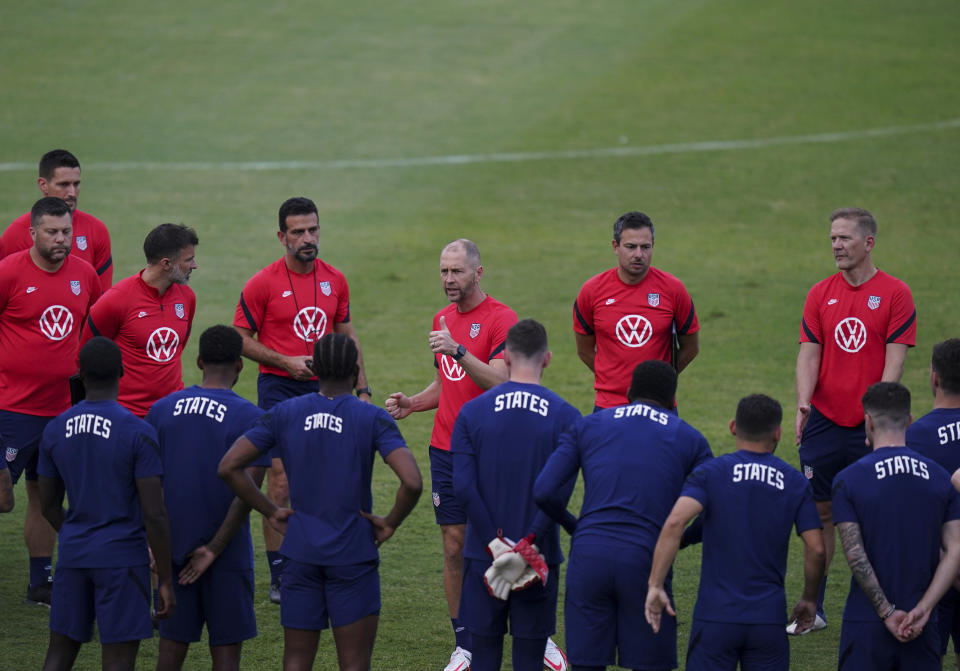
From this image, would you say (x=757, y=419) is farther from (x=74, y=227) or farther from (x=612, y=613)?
(x=74, y=227)

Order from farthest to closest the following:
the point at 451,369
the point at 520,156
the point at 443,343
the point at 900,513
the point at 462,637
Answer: the point at 520,156
the point at 451,369
the point at 462,637
the point at 443,343
the point at 900,513

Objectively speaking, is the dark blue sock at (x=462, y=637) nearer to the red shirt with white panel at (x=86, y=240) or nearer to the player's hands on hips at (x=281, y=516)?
the player's hands on hips at (x=281, y=516)

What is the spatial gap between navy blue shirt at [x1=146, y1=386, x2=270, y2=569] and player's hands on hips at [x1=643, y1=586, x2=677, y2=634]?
2.20 meters

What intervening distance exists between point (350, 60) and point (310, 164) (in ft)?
20.0

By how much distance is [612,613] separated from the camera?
6156mm

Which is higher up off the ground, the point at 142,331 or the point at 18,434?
the point at 142,331

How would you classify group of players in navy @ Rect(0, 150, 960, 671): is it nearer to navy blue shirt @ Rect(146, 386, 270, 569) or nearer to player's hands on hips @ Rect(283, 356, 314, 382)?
navy blue shirt @ Rect(146, 386, 270, 569)

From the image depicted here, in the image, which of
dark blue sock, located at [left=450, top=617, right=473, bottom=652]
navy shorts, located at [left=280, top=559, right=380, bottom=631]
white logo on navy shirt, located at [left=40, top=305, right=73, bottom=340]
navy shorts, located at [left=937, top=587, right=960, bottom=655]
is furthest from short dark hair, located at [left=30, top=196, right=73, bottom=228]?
navy shorts, located at [left=937, top=587, right=960, bottom=655]

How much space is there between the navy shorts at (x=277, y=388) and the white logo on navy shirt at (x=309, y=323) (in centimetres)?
34

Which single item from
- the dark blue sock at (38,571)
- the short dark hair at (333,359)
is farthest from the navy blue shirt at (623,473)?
the dark blue sock at (38,571)

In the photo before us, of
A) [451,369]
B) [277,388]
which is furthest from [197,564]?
[277,388]

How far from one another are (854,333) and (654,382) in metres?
2.72

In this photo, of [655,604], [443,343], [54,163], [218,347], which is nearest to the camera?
[655,604]

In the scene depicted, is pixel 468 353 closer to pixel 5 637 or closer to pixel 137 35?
pixel 5 637
